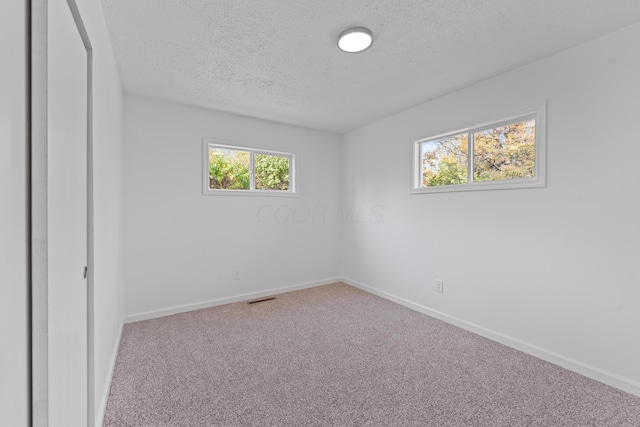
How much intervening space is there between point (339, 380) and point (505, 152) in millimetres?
2435

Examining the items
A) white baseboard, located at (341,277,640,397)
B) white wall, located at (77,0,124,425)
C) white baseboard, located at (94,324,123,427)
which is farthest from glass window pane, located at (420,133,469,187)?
white baseboard, located at (94,324,123,427)

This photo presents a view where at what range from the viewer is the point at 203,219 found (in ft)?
11.5

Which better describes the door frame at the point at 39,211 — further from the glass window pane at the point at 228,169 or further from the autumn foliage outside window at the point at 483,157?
the autumn foliage outside window at the point at 483,157

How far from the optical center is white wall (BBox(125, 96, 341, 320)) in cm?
312

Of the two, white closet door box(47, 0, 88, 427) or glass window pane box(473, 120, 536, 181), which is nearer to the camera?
white closet door box(47, 0, 88, 427)

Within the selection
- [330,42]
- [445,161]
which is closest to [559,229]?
[445,161]

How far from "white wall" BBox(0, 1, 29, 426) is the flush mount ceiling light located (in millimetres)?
1753

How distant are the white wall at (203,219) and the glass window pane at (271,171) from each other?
0.55ft

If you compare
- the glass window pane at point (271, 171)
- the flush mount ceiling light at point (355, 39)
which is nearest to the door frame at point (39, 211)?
the flush mount ceiling light at point (355, 39)

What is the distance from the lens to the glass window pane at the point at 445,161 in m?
3.07

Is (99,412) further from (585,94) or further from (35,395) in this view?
(585,94)

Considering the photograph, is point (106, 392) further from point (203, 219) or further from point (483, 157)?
point (483, 157)

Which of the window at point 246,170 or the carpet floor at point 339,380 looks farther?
the window at point 246,170

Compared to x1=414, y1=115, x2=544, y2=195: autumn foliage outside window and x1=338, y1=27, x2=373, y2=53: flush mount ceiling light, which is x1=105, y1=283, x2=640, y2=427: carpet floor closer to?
x1=414, y1=115, x2=544, y2=195: autumn foliage outside window
